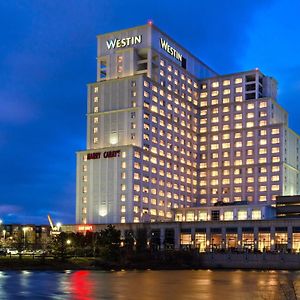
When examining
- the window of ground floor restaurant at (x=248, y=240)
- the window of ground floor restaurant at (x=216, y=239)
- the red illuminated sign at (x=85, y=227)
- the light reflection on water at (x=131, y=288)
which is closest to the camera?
the light reflection on water at (x=131, y=288)

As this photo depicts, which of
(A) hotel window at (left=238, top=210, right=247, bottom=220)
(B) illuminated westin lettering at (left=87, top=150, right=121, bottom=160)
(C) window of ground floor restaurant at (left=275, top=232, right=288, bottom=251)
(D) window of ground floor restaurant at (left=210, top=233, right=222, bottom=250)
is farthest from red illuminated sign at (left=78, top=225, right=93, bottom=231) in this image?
(C) window of ground floor restaurant at (left=275, top=232, right=288, bottom=251)

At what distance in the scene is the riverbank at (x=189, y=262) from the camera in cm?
12950

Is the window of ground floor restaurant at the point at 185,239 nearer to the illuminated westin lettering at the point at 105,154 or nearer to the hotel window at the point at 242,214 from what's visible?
the hotel window at the point at 242,214

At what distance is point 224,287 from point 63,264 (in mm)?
48493

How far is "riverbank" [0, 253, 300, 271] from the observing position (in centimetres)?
12950

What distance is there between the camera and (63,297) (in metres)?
70.6

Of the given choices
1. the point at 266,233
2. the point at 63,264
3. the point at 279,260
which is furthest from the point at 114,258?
the point at 266,233

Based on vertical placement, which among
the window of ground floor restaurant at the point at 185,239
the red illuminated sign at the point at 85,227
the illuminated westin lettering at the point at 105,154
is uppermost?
the illuminated westin lettering at the point at 105,154

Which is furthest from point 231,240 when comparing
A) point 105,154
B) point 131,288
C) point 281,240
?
point 131,288

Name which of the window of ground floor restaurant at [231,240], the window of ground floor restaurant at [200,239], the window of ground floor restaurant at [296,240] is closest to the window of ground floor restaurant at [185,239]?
the window of ground floor restaurant at [200,239]

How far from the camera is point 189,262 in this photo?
148 m

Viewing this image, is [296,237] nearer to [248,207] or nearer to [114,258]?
[248,207]

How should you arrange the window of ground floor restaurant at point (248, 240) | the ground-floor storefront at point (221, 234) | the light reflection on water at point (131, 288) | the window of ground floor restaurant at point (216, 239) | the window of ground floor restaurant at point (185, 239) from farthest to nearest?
the window of ground floor restaurant at point (185, 239)
the window of ground floor restaurant at point (216, 239)
the window of ground floor restaurant at point (248, 240)
the ground-floor storefront at point (221, 234)
the light reflection on water at point (131, 288)

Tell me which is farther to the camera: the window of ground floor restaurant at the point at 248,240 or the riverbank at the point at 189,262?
the window of ground floor restaurant at the point at 248,240
